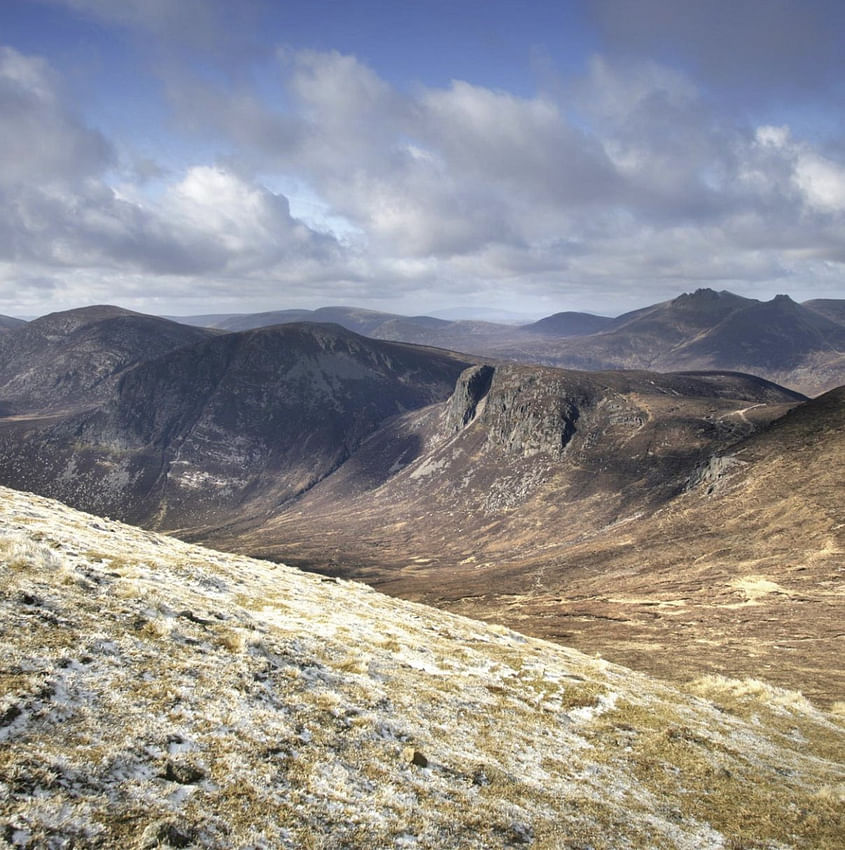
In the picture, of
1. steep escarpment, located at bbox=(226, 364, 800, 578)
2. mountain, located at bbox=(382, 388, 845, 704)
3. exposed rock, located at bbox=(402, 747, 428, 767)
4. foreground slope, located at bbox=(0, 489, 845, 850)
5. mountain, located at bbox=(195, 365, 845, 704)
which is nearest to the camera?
foreground slope, located at bbox=(0, 489, 845, 850)

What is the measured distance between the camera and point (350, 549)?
7003 inches

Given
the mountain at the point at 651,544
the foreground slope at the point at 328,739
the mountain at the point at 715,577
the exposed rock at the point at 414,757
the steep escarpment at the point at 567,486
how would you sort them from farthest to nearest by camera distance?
the steep escarpment at the point at 567,486, the mountain at the point at 651,544, the mountain at the point at 715,577, the exposed rock at the point at 414,757, the foreground slope at the point at 328,739

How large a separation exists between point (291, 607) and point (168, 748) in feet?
55.8

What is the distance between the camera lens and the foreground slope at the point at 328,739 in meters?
10.6

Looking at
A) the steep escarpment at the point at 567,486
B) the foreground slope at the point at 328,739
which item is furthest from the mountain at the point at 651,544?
the foreground slope at the point at 328,739

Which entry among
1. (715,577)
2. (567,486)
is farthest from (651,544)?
(567,486)

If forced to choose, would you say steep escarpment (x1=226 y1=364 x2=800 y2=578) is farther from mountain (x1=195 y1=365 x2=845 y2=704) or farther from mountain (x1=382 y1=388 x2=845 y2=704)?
mountain (x1=382 y1=388 x2=845 y2=704)

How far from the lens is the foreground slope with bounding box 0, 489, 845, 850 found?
1059 centimetres

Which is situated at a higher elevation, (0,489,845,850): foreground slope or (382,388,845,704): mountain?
(0,489,845,850): foreground slope

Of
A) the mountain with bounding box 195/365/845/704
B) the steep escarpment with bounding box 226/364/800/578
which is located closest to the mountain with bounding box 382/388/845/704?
the mountain with bounding box 195/365/845/704

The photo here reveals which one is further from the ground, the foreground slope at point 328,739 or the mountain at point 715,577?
the foreground slope at point 328,739

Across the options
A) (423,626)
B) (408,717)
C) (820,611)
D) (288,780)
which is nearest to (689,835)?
(408,717)

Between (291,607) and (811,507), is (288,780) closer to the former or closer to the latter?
(291,607)

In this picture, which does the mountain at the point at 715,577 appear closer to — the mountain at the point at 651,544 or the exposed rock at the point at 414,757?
the mountain at the point at 651,544
